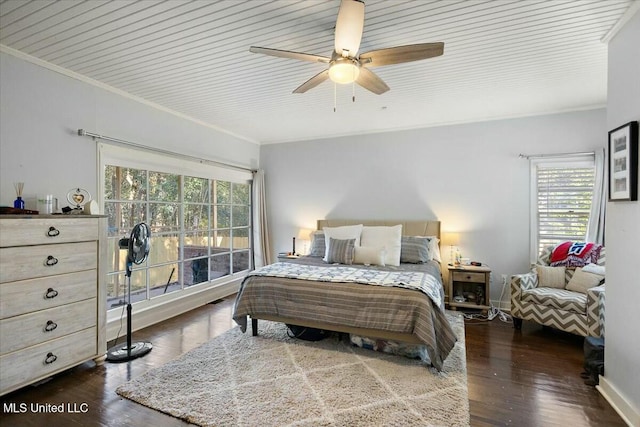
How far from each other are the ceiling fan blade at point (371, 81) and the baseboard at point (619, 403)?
259cm

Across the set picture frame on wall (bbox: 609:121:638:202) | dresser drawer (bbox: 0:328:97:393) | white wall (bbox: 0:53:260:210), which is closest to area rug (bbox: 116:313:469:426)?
dresser drawer (bbox: 0:328:97:393)

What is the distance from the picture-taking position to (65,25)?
2.11 m

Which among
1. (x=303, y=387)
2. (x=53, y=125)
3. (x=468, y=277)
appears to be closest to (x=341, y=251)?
(x=468, y=277)

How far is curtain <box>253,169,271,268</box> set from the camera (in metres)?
5.27

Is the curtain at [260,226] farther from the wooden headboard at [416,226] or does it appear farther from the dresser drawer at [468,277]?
the dresser drawer at [468,277]

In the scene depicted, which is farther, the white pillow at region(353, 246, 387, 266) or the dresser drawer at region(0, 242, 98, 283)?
the white pillow at region(353, 246, 387, 266)

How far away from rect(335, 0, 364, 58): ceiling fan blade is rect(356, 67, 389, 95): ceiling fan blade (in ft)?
0.87

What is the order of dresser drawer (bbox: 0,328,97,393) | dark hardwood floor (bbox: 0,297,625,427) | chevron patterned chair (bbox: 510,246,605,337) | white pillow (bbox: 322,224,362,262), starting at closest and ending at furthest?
dark hardwood floor (bbox: 0,297,625,427) → dresser drawer (bbox: 0,328,97,393) → chevron patterned chair (bbox: 510,246,605,337) → white pillow (bbox: 322,224,362,262)

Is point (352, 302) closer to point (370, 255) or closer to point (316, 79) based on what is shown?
point (370, 255)

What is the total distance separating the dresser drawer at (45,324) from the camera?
6.77 ft

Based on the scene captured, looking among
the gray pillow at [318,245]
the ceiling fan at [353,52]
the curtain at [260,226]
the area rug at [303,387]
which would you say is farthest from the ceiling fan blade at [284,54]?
the curtain at [260,226]

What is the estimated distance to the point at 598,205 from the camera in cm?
352

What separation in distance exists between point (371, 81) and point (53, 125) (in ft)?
8.98

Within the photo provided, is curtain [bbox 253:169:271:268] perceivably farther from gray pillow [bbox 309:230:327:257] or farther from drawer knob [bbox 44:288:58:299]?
drawer knob [bbox 44:288:58:299]
